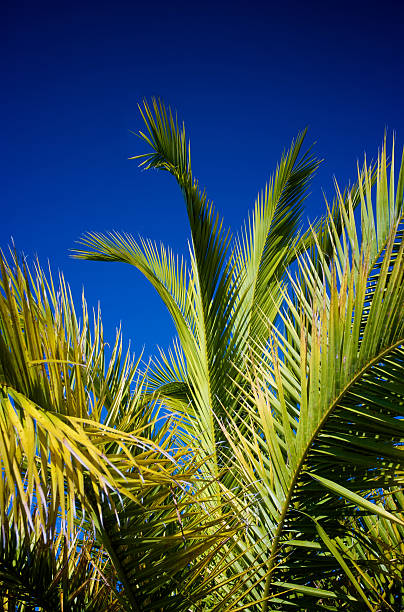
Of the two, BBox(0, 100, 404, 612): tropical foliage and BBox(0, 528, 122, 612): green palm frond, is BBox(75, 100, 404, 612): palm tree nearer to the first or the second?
BBox(0, 100, 404, 612): tropical foliage

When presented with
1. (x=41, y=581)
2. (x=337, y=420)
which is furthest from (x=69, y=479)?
(x=337, y=420)

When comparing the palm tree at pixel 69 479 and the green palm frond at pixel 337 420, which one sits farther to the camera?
the green palm frond at pixel 337 420

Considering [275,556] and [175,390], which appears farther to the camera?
[175,390]

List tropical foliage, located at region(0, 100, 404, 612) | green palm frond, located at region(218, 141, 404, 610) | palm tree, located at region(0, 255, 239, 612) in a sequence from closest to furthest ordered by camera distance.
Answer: palm tree, located at region(0, 255, 239, 612), tropical foliage, located at region(0, 100, 404, 612), green palm frond, located at region(218, 141, 404, 610)

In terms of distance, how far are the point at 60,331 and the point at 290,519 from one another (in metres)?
1.05

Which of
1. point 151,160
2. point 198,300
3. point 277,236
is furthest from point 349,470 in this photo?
point 151,160

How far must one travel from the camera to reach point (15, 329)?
3.85ft

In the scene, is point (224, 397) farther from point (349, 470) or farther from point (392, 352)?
point (392, 352)

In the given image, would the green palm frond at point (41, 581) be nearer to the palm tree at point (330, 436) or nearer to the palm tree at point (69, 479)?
the palm tree at point (69, 479)

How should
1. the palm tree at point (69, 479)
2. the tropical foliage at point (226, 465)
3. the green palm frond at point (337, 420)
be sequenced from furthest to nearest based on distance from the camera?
the green palm frond at point (337, 420) → the tropical foliage at point (226, 465) → the palm tree at point (69, 479)

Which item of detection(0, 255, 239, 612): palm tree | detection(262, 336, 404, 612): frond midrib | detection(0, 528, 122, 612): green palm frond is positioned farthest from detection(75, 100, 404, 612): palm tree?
detection(0, 528, 122, 612): green palm frond

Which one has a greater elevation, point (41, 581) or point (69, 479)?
point (69, 479)

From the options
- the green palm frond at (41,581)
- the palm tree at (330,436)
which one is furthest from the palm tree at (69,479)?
the palm tree at (330,436)

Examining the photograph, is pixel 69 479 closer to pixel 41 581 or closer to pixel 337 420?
pixel 41 581
